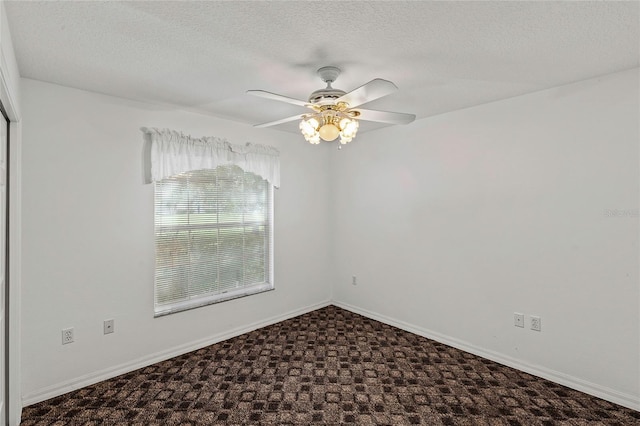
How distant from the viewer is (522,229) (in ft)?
9.38

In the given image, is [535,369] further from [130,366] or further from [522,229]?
[130,366]

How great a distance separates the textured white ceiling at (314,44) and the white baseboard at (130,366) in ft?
7.61

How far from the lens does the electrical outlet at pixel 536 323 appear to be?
277 centimetres

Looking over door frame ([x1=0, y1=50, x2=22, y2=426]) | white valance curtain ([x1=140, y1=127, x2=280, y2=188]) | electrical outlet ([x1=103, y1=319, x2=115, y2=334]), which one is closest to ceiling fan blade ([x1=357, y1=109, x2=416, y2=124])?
white valance curtain ([x1=140, y1=127, x2=280, y2=188])

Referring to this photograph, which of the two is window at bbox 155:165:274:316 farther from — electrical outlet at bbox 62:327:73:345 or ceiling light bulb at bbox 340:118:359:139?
ceiling light bulb at bbox 340:118:359:139

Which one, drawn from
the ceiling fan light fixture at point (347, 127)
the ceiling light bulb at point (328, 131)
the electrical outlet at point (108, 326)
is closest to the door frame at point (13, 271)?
the electrical outlet at point (108, 326)

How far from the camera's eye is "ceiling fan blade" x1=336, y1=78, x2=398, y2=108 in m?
1.75

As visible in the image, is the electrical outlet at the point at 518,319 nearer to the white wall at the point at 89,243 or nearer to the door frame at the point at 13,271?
the white wall at the point at 89,243

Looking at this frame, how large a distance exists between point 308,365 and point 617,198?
9.12ft

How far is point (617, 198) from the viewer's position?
2.39 metres

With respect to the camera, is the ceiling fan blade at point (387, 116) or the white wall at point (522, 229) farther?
the white wall at point (522, 229)

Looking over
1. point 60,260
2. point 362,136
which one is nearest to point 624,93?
point 362,136

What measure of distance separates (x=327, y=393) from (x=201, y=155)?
8.16 ft

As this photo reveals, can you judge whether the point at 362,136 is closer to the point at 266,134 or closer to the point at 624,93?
the point at 266,134
